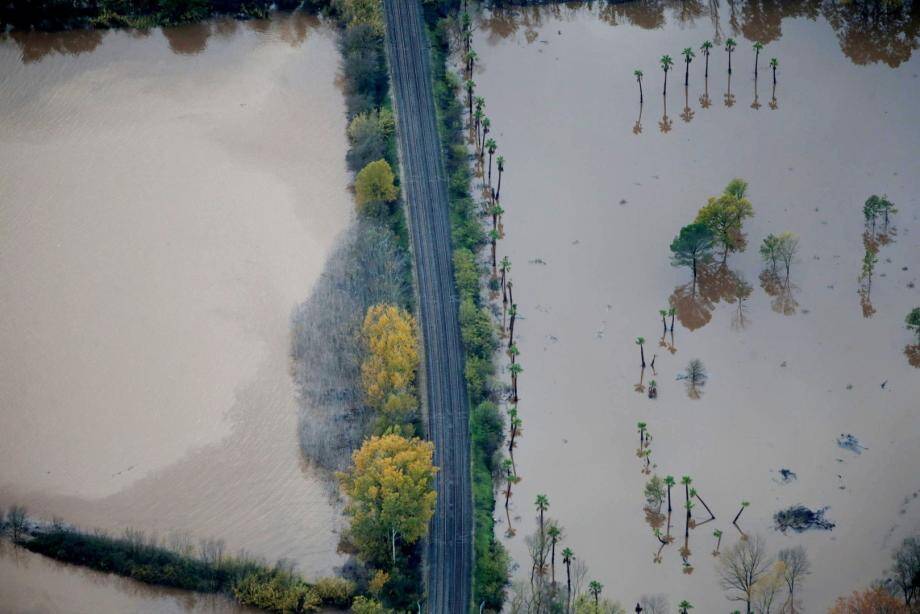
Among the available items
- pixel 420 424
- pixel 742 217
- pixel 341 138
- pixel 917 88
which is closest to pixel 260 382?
pixel 420 424

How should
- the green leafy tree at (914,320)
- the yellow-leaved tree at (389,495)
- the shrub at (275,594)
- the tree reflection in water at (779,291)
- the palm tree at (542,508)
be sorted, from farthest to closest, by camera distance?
the tree reflection in water at (779,291) < the green leafy tree at (914,320) < the palm tree at (542,508) < the yellow-leaved tree at (389,495) < the shrub at (275,594)

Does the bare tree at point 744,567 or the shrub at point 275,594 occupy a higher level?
the bare tree at point 744,567

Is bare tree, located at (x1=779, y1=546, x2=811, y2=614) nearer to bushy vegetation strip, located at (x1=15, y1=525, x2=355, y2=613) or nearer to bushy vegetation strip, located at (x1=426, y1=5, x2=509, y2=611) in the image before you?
bushy vegetation strip, located at (x1=426, y1=5, x2=509, y2=611)

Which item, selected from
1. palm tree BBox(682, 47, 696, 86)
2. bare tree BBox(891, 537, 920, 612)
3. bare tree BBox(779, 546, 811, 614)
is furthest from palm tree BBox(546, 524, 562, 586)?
palm tree BBox(682, 47, 696, 86)

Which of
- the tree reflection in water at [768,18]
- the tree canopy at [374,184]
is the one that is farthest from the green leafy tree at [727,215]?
the tree canopy at [374,184]

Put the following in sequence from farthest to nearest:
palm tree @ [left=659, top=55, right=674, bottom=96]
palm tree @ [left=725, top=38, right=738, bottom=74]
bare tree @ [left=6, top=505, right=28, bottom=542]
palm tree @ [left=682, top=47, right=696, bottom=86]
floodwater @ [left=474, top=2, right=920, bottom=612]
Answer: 1. palm tree @ [left=725, top=38, right=738, bottom=74]
2. palm tree @ [left=682, top=47, right=696, bottom=86]
3. palm tree @ [left=659, top=55, right=674, bottom=96]
4. bare tree @ [left=6, top=505, right=28, bottom=542]
5. floodwater @ [left=474, top=2, right=920, bottom=612]

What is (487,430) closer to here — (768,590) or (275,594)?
(275,594)

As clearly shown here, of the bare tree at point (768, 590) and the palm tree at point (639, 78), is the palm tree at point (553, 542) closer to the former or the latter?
the bare tree at point (768, 590)
